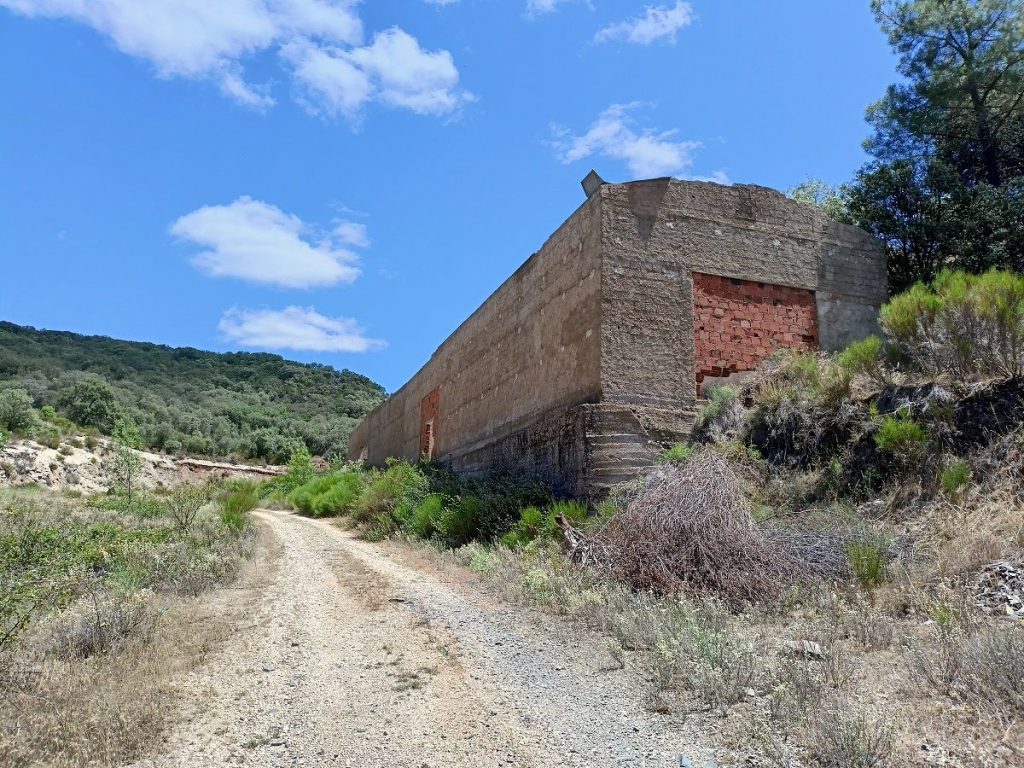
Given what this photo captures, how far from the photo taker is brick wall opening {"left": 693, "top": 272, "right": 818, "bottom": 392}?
10992 millimetres

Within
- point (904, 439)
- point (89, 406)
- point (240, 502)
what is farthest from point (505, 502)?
point (89, 406)

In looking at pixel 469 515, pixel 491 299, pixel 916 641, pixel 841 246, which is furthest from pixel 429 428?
pixel 916 641

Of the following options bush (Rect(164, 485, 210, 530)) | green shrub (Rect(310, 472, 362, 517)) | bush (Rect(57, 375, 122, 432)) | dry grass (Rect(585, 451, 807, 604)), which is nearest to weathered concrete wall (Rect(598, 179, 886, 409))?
dry grass (Rect(585, 451, 807, 604))

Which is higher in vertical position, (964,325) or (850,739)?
(964,325)

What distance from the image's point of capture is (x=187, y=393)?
5134cm

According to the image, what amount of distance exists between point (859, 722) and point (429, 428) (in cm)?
1671

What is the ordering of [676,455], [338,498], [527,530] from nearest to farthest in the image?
[676,455] → [527,530] → [338,498]

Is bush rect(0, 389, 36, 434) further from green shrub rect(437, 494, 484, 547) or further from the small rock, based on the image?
the small rock

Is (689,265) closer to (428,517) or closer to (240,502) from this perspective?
(428,517)

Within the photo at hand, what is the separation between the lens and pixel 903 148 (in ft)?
47.3

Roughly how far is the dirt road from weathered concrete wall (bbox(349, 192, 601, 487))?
4.66 metres

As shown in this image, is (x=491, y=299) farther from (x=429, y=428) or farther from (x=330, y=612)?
(x=330, y=612)

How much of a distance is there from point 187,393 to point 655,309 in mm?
47479

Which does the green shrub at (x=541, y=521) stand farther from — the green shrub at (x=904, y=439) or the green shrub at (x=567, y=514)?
the green shrub at (x=904, y=439)
